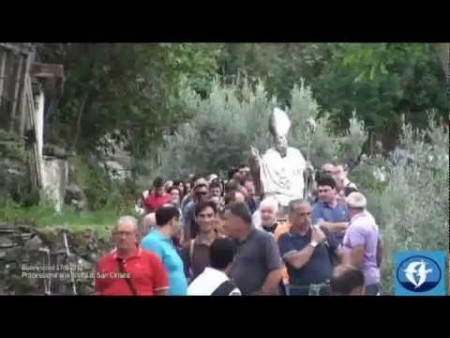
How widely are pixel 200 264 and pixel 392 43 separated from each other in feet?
7.87

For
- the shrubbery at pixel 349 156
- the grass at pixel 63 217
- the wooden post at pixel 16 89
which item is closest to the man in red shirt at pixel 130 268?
the grass at pixel 63 217

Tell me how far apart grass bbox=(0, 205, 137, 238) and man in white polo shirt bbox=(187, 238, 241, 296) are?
83 centimetres

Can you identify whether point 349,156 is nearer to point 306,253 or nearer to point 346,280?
point 306,253

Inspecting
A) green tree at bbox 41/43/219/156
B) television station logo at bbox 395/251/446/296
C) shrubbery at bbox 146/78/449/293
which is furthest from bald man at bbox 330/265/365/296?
green tree at bbox 41/43/219/156

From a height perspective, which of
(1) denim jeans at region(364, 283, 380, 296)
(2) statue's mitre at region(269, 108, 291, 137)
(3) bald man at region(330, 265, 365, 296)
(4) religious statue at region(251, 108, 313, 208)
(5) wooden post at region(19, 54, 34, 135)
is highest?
(5) wooden post at region(19, 54, 34, 135)

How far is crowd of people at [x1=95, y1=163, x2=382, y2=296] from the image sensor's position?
6.55 m

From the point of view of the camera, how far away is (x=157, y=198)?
6.60 metres

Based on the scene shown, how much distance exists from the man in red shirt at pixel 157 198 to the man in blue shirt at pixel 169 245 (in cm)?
4

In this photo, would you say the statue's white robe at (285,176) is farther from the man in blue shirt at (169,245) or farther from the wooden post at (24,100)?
the wooden post at (24,100)

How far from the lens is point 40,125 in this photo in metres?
6.75

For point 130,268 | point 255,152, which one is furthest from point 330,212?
point 130,268

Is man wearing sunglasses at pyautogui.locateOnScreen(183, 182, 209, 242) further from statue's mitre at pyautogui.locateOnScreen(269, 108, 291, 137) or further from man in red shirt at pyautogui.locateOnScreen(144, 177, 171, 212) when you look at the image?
statue's mitre at pyautogui.locateOnScreen(269, 108, 291, 137)

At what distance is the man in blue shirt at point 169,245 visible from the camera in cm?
655
